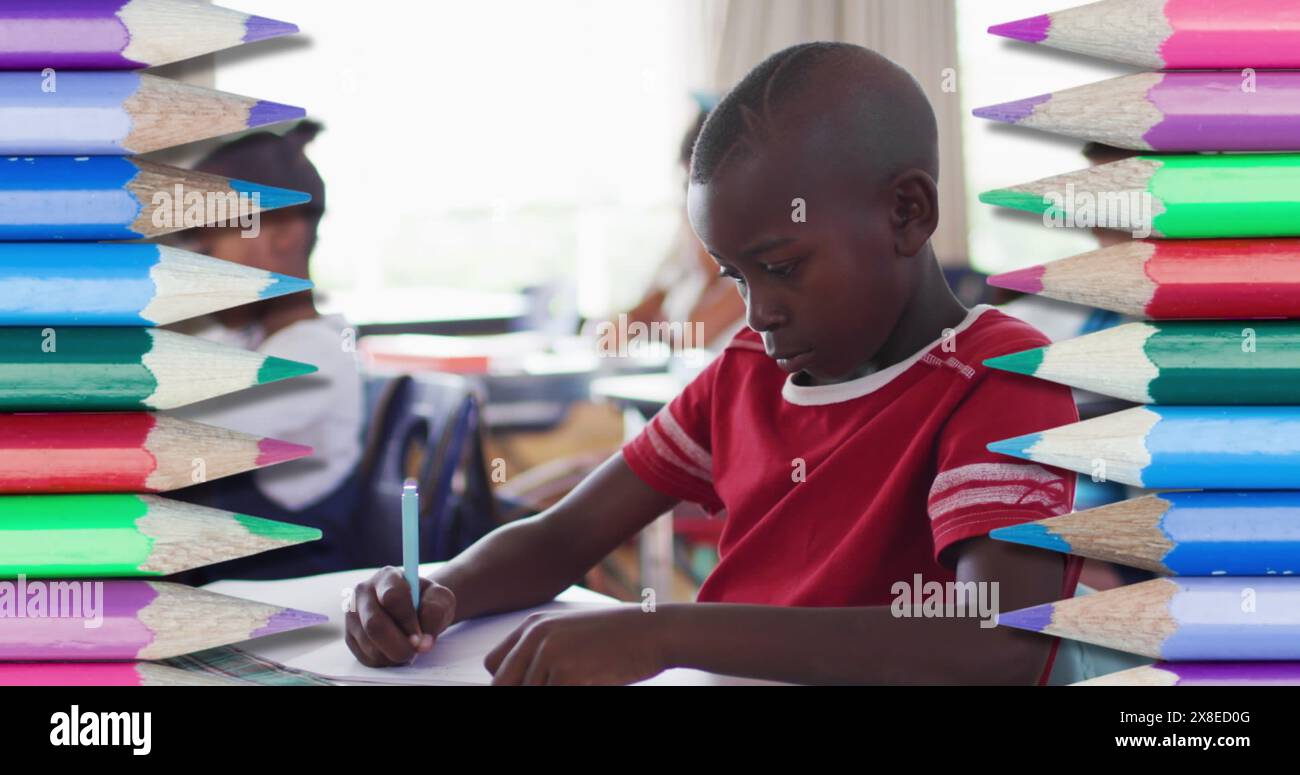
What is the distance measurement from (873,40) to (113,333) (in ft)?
2.22

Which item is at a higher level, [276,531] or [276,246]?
[276,246]

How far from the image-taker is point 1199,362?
426mm

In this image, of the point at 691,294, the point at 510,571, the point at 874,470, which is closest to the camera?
the point at 874,470

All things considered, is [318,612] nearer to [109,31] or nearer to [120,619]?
[120,619]

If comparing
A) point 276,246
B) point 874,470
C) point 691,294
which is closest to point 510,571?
point 874,470

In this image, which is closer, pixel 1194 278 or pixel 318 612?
pixel 1194 278

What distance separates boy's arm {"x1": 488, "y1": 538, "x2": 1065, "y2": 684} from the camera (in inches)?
22.5

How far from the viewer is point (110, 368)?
0.44 m

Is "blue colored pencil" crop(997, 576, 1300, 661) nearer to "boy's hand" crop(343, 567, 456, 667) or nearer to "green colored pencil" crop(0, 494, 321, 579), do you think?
"green colored pencil" crop(0, 494, 321, 579)

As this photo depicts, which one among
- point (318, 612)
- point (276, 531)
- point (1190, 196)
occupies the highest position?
point (1190, 196)

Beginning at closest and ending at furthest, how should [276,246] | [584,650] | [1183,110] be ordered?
[1183,110] → [584,650] → [276,246]
